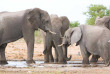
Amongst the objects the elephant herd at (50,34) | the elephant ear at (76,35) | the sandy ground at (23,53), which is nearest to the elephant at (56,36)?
the elephant herd at (50,34)

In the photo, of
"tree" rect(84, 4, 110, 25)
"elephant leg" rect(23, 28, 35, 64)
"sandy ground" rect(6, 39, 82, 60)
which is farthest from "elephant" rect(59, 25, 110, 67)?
"tree" rect(84, 4, 110, 25)

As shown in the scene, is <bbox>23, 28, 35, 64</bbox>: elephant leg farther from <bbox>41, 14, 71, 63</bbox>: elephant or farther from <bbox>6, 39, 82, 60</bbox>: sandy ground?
<bbox>6, 39, 82, 60</bbox>: sandy ground

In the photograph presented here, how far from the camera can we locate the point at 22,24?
12.1 metres

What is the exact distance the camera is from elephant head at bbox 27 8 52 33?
1216 centimetres

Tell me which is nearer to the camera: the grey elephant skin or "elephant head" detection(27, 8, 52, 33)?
the grey elephant skin

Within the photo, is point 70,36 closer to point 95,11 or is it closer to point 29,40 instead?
point 29,40

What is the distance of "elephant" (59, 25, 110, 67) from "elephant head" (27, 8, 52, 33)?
32.6 inches

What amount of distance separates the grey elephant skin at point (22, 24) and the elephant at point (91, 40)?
0.89 m

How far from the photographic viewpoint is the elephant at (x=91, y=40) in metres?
→ 11.4

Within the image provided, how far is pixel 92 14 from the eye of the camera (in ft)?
162

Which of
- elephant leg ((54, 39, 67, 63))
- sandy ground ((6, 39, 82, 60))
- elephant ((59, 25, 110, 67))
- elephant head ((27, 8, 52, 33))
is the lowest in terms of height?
sandy ground ((6, 39, 82, 60))

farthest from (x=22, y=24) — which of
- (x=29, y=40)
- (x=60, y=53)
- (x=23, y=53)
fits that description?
(x=23, y=53)

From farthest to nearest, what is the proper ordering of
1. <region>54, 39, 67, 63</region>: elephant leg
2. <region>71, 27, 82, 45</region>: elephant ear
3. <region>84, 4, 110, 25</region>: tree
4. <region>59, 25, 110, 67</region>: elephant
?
<region>84, 4, 110, 25</region>: tree < <region>54, 39, 67, 63</region>: elephant leg < <region>71, 27, 82, 45</region>: elephant ear < <region>59, 25, 110, 67</region>: elephant

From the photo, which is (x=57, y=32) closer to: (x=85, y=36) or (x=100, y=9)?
(x=85, y=36)
